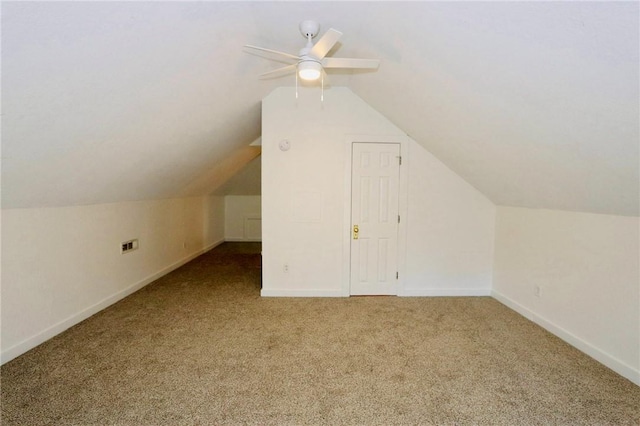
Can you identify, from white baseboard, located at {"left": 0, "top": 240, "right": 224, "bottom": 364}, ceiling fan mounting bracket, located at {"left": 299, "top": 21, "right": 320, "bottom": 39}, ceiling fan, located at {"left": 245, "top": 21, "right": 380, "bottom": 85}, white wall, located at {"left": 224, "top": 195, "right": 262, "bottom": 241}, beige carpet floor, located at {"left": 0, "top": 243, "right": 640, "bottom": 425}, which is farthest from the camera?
white wall, located at {"left": 224, "top": 195, "right": 262, "bottom": 241}

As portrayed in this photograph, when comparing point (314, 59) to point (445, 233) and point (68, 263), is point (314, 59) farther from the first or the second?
point (68, 263)

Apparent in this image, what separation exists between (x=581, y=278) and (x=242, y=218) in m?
7.06

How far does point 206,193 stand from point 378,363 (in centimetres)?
529

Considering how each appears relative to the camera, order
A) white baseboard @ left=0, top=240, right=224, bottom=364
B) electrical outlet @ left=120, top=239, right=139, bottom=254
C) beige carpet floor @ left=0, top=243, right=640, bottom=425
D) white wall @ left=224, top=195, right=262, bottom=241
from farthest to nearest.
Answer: white wall @ left=224, top=195, right=262, bottom=241 < electrical outlet @ left=120, top=239, right=139, bottom=254 < white baseboard @ left=0, top=240, right=224, bottom=364 < beige carpet floor @ left=0, top=243, right=640, bottom=425

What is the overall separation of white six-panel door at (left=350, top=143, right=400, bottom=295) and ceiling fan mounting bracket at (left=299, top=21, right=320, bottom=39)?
1.64 m

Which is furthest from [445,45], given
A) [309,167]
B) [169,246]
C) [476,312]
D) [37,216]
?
[169,246]

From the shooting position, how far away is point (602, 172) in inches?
77.2

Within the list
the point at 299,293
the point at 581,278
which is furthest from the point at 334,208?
the point at 581,278

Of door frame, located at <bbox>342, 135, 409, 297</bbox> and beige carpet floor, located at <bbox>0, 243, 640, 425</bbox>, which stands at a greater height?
door frame, located at <bbox>342, 135, 409, 297</bbox>

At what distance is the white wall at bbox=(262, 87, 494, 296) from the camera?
3625 mm

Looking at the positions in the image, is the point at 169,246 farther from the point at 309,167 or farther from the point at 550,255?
the point at 550,255

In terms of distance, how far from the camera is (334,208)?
3.69 meters

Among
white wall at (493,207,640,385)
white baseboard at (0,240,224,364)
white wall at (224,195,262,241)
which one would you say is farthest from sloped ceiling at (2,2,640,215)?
white wall at (224,195,262,241)

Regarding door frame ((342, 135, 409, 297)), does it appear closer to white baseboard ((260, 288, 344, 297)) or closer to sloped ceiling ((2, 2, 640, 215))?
white baseboard ((260, 288, 344, 297))
